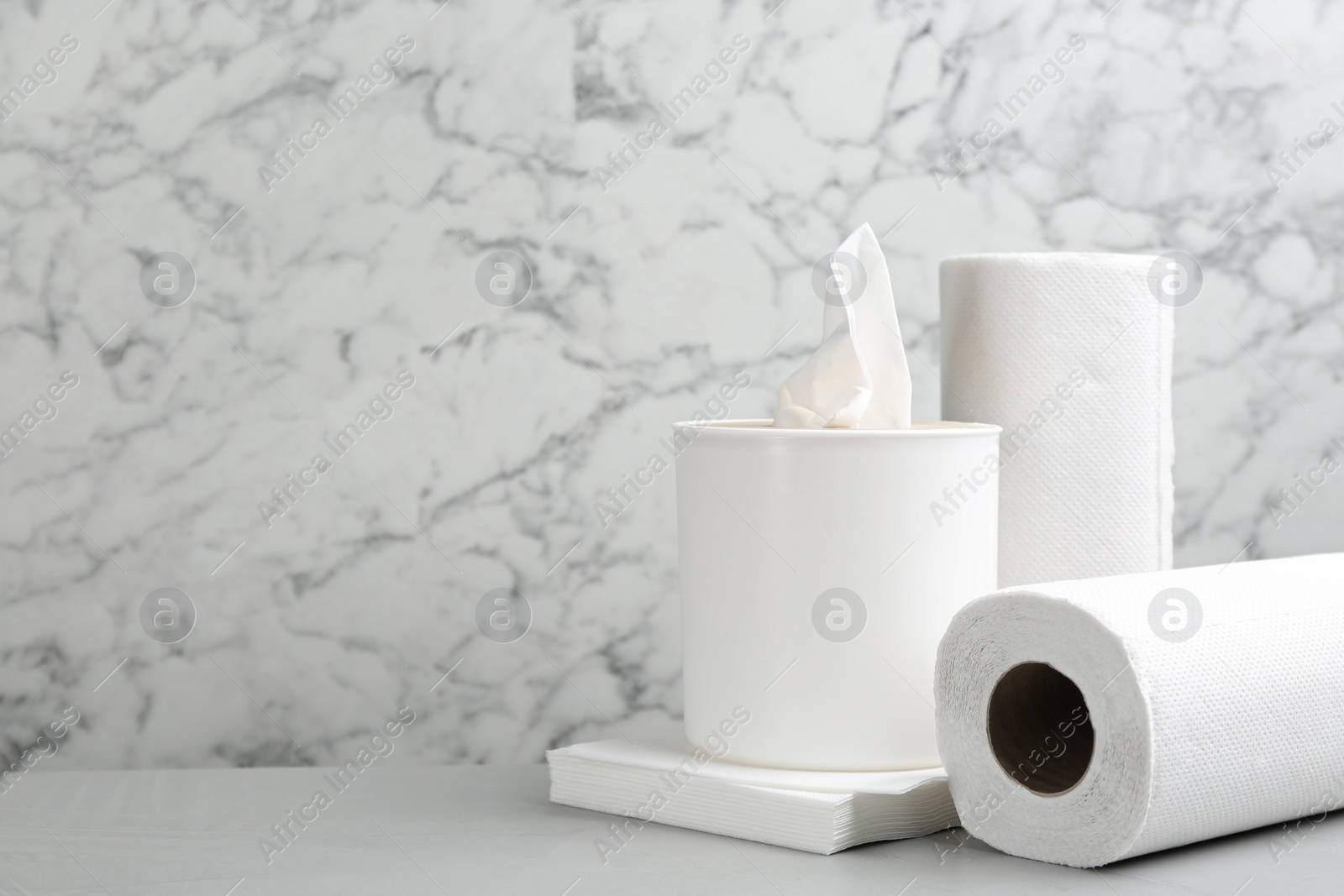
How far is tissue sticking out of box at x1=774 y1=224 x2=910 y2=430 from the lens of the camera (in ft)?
2.96

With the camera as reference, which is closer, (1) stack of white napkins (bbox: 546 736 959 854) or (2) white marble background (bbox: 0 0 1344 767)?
(1) stack of white napkins (bbox: 546 736 959 854)

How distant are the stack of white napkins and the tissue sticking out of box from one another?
24cm

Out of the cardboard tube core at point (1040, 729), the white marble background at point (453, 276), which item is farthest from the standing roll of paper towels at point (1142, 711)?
the white marble background at point (453, 276)

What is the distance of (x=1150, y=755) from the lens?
745 mm

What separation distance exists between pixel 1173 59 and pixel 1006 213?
0.70 feet

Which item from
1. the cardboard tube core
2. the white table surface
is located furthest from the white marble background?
the cardboard tube core

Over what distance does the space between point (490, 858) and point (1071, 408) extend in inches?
20.4

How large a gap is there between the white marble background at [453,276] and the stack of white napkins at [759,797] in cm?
26

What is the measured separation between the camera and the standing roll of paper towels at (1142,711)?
76cm

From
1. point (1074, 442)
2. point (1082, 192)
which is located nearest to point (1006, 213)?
point (1082, 192)

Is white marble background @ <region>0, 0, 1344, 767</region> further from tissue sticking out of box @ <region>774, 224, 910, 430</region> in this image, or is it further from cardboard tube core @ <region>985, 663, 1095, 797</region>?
cardboard tube core @ <region>985, 663, 1095, 797</region>

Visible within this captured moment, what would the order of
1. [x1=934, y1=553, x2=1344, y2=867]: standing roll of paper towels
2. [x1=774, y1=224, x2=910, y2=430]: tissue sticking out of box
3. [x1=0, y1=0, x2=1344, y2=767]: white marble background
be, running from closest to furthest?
[x1=934, y1=553, x2=1344, y2=867]: standing roll of paper towels, [x1=774, y1=224, x2=910, y2=430]: tissue sticking out of box, [x1=0, y1=0, x2=1344, y2=767]: white marble background

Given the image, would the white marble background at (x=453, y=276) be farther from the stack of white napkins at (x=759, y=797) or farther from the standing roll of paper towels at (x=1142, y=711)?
the standing roll of paper towels at (x=1142, y=711)

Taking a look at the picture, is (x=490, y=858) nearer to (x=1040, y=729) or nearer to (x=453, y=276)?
(x=1040, y=729)
